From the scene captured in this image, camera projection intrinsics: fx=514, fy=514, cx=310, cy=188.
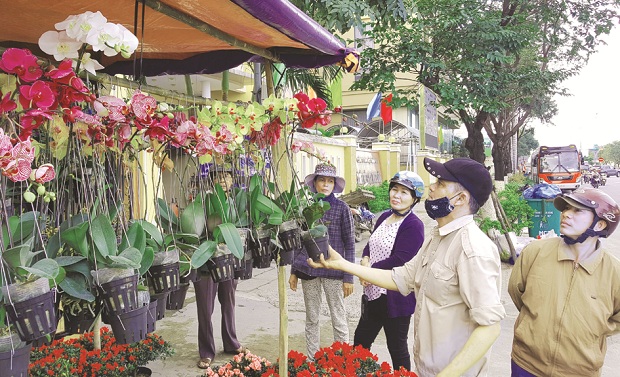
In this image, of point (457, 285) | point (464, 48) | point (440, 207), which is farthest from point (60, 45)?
point (464, 48)

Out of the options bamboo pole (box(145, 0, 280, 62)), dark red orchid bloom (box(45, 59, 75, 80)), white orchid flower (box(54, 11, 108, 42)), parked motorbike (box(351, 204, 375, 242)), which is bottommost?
parked motorbike (box(351, 204, 375, 242))

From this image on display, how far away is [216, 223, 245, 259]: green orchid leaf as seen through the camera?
180 cm

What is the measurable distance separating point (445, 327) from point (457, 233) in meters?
0.35

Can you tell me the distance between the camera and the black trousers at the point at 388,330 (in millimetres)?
3125

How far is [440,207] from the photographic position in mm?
1982

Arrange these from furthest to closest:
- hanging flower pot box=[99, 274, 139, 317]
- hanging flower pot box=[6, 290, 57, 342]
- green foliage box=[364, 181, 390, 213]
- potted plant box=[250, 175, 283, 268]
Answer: green foliage box=[364, 181, 390, 213] < potted plant box=[250, 175, 283, 268] < hanging flower pot box=[99, 274, 139, 317] < hanging flower pot box=[6, 290, 57, 342]

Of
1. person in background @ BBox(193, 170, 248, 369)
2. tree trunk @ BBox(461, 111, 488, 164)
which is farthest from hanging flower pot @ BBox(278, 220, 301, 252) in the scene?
tree trunk @ BBox(461, 111, 488, 164)

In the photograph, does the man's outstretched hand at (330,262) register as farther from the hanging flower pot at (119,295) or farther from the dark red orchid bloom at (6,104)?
the dark red orchid bloom at (6,104)

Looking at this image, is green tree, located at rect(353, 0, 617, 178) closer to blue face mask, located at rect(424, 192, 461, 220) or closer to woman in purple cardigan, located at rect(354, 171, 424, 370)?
woman in purple cardigan, located at rect(354, 171, 424, 370)

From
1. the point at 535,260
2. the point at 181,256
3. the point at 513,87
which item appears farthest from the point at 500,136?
the point at 181,256

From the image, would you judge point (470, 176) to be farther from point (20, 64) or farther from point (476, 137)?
point (476, 137)

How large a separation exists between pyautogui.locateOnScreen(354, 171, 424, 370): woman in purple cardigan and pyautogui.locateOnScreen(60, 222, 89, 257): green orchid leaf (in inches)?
75.4

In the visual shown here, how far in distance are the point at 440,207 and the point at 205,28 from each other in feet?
4.04

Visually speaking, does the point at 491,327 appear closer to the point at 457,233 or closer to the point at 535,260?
the point at 457,233
